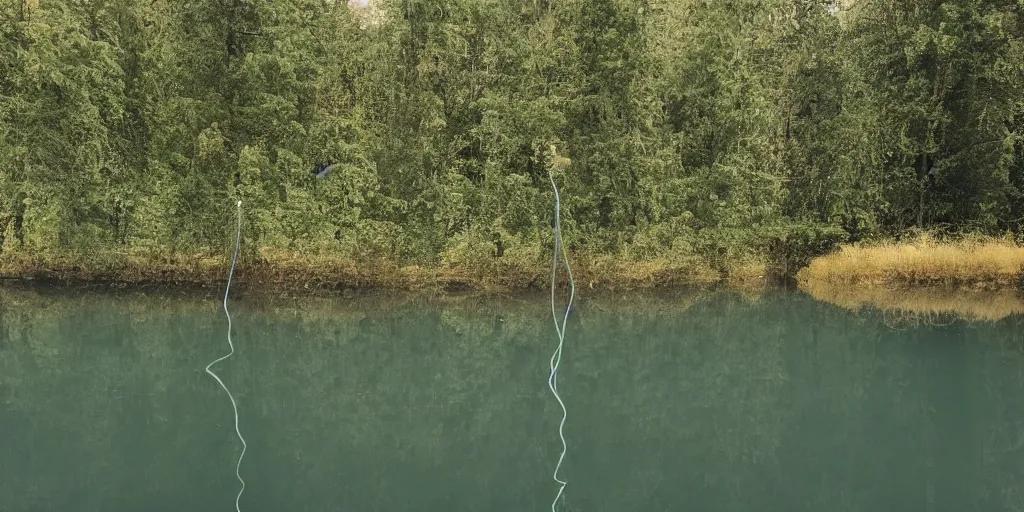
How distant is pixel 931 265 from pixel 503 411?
1237 cm

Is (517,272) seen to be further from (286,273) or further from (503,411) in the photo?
(503,411)

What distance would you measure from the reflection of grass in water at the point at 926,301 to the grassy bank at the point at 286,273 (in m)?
4.59

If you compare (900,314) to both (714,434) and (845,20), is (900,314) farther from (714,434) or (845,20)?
(845,20)

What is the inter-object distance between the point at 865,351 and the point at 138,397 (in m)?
10.7

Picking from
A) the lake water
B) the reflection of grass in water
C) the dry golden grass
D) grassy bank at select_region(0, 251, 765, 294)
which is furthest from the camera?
grassy bank at select_region(0, 251, 765, 294)

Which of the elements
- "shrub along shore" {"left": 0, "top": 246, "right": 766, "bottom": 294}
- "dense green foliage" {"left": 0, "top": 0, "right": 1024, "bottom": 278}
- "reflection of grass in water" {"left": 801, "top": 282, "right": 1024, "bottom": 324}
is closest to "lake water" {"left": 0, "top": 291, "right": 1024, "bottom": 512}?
"reflection of grass in water" {"left": 801, "top": 282, "right": 1024, "bottom": 324}

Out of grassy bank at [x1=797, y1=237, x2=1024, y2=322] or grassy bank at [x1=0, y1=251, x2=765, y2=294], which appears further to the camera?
grassy bank at [x1=0, y1=251, x2=765, y2=294]

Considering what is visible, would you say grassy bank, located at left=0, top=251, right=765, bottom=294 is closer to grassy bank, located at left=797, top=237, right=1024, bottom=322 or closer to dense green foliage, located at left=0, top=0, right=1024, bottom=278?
dense green foliage, located at left=0, top=0, right=1024, bottom=278

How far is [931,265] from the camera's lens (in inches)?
712

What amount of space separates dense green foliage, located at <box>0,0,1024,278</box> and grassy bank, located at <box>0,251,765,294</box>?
0.33 m

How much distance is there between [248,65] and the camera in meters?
19.0

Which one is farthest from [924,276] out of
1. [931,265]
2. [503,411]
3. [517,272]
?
[503,411]

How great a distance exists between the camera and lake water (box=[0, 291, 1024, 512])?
7.50 metres

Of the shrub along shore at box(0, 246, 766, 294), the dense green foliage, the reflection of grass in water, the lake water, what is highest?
the dense green foliage
